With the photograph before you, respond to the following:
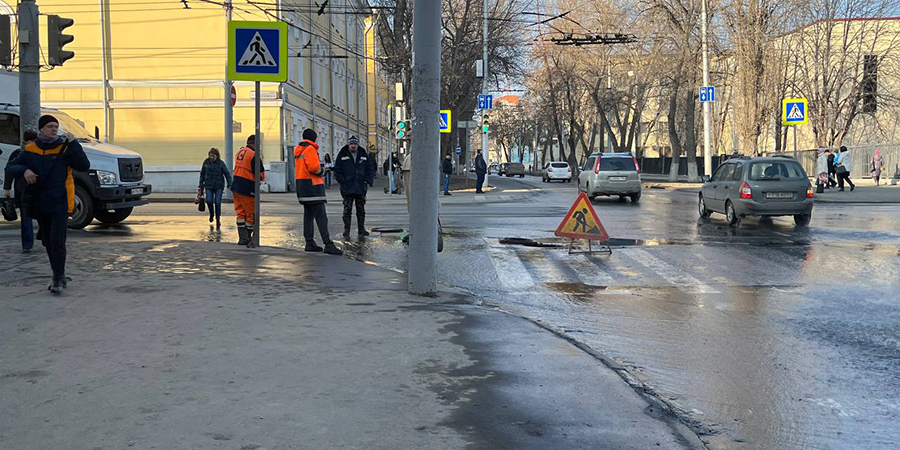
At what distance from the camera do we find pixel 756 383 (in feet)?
17.0

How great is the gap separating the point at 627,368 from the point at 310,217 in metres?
6.90

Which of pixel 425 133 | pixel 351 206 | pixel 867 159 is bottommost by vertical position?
pixel 351 206

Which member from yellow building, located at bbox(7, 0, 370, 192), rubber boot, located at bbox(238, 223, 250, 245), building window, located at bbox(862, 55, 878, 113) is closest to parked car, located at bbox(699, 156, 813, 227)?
rubber boot, located at bbox(238, 223, 250, 245)

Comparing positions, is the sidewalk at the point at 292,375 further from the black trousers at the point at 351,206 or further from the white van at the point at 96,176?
the white van at the point at 96,176

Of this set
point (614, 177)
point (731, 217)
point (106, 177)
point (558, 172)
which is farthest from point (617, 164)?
point (558, 172)

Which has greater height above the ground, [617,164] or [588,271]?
[617,164]

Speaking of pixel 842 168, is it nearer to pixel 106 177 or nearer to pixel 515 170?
pixel 106 177

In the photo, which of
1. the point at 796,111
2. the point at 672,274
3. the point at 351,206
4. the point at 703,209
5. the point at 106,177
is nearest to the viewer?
the point at 672,274

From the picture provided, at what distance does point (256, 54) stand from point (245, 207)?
2495 mm

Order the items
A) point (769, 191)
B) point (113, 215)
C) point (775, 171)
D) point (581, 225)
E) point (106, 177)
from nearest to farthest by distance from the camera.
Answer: point (581, 225) → point (106, 177) → point (113, 215) → point (769, 191) → point (775, 171)

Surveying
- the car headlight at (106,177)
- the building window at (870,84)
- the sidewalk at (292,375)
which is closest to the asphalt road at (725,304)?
the sidewalk at (292,375)

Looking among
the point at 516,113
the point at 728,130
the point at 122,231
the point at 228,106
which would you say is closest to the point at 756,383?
the point at 122,231

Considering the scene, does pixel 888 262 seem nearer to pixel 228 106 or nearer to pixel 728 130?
pixel 228 106

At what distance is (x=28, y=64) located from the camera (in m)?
10.9
